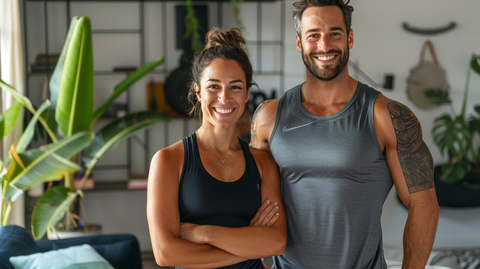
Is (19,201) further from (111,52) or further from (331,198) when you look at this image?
(331,198)

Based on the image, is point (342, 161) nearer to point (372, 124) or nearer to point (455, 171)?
point (372, 124)

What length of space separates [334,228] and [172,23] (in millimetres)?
3032

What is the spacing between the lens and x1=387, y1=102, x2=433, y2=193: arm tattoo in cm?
145

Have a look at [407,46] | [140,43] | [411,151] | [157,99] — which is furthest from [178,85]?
[411,151]

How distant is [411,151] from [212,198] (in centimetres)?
67

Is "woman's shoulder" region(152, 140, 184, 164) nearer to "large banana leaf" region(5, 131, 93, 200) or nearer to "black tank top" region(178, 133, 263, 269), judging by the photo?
"black tank top" region(178, 133, 263, 269)

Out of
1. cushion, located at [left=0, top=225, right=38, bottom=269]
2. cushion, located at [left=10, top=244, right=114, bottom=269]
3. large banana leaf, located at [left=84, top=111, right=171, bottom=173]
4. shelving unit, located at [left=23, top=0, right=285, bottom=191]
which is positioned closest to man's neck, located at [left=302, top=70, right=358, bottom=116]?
cushion, located at [left=10, top=244, right=114, bottom=269]

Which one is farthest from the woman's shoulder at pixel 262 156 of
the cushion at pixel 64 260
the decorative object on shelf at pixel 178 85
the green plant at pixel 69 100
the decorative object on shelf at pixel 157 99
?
the decorative object on shelf at pixel 157 99

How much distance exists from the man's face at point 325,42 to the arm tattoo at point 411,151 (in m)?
0.22

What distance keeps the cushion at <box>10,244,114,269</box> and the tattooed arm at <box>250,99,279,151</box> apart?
1058mm

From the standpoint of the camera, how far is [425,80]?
4297 millimetres

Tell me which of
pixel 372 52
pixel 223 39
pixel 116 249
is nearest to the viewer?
pixel 223 39

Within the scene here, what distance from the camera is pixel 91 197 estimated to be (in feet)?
13.7

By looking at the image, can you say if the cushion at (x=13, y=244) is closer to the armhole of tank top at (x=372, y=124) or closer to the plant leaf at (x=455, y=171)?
the armhole of tank top at (x=372, y=124)
